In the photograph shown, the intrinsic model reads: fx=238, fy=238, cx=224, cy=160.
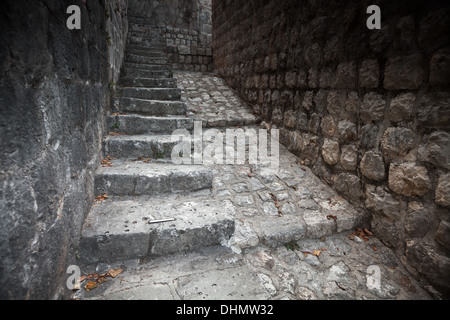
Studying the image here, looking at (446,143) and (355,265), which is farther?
(355,265)

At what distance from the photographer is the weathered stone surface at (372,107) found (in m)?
2.00

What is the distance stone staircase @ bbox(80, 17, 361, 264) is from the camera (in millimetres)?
1793

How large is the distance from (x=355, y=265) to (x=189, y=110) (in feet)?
10.2

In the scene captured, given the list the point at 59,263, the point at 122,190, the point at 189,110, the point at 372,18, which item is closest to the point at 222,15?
the point at 189,110

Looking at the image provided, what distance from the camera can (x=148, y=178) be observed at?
229 centimetres

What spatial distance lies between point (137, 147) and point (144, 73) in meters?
2.47

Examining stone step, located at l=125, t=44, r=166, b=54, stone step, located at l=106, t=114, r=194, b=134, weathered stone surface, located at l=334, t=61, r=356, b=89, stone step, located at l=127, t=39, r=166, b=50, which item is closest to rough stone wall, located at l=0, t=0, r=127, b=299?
stone step, located at l=106, t=114, r=194, b=134

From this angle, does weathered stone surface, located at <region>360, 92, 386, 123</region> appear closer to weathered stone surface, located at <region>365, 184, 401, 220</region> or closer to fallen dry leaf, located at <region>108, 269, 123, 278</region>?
weathered stone surface, located at <region>365, 184, 401, 220</region>

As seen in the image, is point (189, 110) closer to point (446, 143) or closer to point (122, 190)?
point (122, 190)

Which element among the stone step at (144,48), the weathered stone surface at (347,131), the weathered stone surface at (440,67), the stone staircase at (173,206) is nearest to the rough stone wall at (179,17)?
the stone step at (144,48)

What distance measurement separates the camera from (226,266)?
71.8 inches

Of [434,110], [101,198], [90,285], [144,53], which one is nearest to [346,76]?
[434,110]

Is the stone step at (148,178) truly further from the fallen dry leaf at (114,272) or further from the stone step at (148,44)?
the stone step at (148,44)

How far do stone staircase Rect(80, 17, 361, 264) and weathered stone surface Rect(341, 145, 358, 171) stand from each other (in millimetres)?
376
